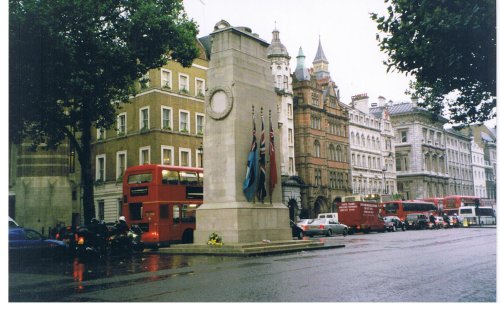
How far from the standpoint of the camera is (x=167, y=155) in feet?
145

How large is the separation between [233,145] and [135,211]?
28.4 feet

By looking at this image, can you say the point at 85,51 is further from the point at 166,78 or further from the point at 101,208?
the point at 101,208

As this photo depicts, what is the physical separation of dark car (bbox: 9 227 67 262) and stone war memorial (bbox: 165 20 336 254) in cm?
433

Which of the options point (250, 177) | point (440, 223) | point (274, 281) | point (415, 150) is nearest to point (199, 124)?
point (440, 223)

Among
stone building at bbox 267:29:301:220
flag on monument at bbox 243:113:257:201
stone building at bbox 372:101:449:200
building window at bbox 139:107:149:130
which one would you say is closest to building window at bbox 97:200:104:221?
building window at bbox 139:107:149:130

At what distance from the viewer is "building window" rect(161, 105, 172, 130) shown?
44438 mm

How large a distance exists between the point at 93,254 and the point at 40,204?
21326 mm

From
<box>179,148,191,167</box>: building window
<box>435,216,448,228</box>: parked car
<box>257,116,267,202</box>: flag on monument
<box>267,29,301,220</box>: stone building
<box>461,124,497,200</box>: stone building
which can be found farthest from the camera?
<box>267,29,301,220</box>: stone building

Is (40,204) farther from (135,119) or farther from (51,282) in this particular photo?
(51,282)

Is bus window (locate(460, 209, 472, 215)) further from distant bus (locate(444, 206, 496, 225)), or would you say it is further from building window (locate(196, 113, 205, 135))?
building window (locate(196, 113, 205, 135))

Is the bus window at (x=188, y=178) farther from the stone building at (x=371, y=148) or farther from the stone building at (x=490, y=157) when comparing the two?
the stone building at (x=371, y=148)

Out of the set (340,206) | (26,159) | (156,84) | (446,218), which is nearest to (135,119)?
(156,84)

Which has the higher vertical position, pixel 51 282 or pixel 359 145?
pixel 359 145

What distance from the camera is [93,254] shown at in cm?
2117
